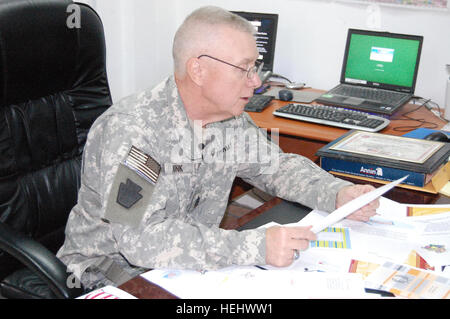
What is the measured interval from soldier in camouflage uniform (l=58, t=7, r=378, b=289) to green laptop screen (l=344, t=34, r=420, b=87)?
0.94 m

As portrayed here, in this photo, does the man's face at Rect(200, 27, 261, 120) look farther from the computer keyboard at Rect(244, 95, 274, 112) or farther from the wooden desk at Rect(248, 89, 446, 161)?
the computer keyboard at Rect(244, 95, 274, 112)

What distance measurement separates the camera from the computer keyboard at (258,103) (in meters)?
2.10

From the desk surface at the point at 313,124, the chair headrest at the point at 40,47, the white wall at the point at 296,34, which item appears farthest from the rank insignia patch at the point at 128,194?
the white wall at the point at 296,34

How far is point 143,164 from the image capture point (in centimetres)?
106

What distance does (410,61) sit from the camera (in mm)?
2102

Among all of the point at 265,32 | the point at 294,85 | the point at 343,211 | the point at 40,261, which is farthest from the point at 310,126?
the point at 40,261

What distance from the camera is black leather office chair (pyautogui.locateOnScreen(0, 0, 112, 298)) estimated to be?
113 centimetres

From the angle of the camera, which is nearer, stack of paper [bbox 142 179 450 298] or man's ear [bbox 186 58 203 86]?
stack of paper [bbox 142 179 450 298]

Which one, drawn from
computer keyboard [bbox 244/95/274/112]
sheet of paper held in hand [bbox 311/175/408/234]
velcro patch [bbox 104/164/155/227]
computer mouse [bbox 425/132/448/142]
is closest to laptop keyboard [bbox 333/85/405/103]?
computer keyboard [bbox 244/95/274/112]

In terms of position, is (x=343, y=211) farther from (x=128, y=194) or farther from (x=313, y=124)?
(x=313, y=124)

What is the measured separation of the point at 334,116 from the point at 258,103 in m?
0.35

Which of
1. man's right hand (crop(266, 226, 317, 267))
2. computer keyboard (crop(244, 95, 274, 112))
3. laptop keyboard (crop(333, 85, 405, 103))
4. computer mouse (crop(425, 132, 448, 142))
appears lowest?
man's right hand (crop(266, 226, 317, 267))
